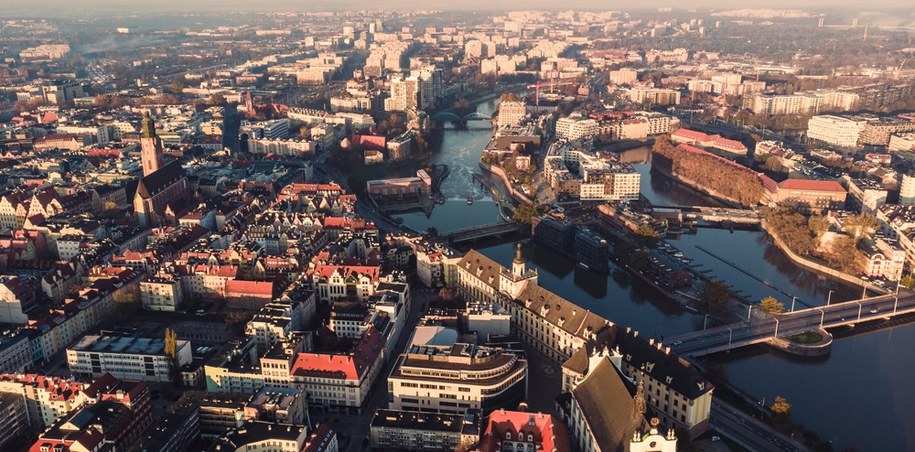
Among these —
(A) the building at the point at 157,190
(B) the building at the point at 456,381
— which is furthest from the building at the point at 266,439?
(A) the building at the point at 157,190

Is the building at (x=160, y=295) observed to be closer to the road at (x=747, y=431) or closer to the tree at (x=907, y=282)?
the road at (x=747, y=431)

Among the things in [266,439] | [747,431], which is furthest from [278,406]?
[747,431]

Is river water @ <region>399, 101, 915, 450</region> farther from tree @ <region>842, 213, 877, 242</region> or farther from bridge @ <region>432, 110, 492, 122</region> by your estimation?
bridge @ <region>432, 110, 492, 122</region>

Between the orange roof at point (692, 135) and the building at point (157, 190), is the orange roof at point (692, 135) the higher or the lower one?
the lower one

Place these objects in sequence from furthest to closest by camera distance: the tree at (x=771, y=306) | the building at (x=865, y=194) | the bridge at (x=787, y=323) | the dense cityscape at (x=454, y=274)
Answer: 1. the building at (x=865, y=194)
2. the tree at (x=771, y=306)
3. the bridge at (x=787, y=323)
4. the dense cityscape at (x=454, y=274)

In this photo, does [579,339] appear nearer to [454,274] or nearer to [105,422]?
[454,274]

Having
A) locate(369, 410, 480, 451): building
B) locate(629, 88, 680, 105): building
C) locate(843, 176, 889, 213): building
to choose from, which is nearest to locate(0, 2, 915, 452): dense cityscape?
locate(369, 410, 480, 451): building
